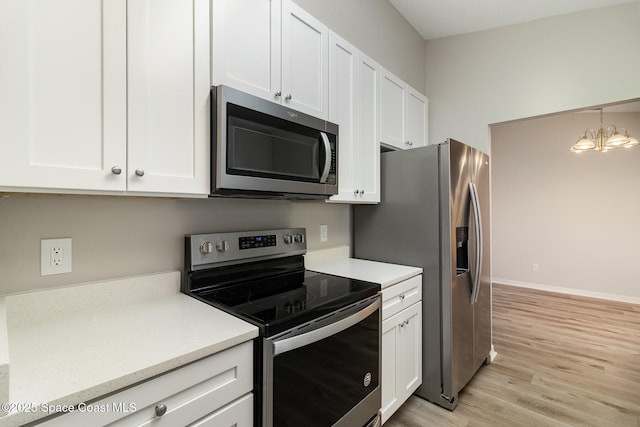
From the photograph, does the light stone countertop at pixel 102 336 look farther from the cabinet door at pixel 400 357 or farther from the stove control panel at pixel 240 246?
the cabinet door at pixel 400 357

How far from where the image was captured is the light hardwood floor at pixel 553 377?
1.95 meters

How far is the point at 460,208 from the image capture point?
2082mm

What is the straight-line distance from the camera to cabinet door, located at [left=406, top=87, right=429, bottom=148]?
2.63 meters

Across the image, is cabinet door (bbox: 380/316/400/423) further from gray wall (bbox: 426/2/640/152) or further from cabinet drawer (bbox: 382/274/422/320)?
gray wall (bbox: 426/2/640/152)

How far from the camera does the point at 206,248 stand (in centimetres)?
144

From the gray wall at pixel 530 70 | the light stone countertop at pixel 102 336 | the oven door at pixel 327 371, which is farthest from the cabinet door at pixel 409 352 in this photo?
the gray wall at pixel 530 70

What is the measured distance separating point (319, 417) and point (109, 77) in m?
1.40

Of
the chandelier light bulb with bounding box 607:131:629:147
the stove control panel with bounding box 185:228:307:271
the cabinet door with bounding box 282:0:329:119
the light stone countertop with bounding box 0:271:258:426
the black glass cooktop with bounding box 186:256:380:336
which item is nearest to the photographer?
the light stone countertop with bounding box 0:271:258:426

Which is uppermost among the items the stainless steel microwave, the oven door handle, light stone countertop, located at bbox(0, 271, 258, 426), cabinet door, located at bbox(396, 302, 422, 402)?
the stainless steel microwave

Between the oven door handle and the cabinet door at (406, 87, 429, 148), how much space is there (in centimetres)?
164

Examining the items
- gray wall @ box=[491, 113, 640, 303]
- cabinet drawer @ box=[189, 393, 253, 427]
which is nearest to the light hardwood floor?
gray wall @ box=[491, 113, 640, 303]

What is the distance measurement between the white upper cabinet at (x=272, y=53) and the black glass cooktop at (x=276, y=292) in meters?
0.84

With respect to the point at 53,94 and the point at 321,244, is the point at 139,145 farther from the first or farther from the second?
the point at 321,244

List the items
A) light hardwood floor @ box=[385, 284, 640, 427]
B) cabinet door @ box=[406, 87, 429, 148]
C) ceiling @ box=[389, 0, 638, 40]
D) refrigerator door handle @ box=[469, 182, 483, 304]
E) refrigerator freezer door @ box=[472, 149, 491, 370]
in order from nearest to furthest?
light hardwood floor @ box=[385, 284, 640, 427], refrigerator door handle @ box=[469, 182, 483, 304], refrigerator freezer door @ box=[472, 149, 491, 370], ceiling @ box=[389, 0, 638, 40], cabinet door @ box=[406, 87, 429, 148]
